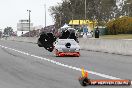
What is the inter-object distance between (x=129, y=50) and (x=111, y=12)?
132 m

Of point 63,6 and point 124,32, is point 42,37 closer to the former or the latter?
point 124,32

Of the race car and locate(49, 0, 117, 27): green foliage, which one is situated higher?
locate(49, 0, 117, 27): green foliage

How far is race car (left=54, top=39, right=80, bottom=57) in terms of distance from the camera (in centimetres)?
2991

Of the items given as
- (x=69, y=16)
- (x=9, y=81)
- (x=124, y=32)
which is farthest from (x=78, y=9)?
(x=9, y=81)

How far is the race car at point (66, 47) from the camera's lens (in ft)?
98.1

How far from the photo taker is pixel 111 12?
163 metres

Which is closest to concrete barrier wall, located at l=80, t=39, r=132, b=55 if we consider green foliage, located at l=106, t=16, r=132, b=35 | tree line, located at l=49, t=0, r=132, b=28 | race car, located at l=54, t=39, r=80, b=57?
race car, located at l=54, t=39, r=80, b=57

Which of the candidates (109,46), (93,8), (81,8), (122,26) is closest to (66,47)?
(109,46)

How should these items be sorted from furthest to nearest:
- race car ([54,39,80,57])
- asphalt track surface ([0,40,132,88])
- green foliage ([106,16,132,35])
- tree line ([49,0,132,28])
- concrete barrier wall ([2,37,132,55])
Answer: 1. tree line ([49,0,132,28])
2. green foliage ([106,16,132,35])
3. concrete barrier wall ([2,37,132,55])
4. race car ([54,39,80,57])
5. asphalt track surface ([0,40,132,88])

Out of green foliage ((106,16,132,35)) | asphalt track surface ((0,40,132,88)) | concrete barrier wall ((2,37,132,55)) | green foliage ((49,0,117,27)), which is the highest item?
green foliage ((49,0,117,27))

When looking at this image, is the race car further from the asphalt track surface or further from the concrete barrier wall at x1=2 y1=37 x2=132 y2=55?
the asphalt track surface

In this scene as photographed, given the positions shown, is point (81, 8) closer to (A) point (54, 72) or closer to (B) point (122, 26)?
(B) point (122, 26)

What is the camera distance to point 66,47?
2997 cm

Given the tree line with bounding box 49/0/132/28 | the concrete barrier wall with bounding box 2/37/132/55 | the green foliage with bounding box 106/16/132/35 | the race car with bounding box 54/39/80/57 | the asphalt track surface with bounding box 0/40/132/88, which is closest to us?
the asphalt track surface with bounding box 0/40/132/88
